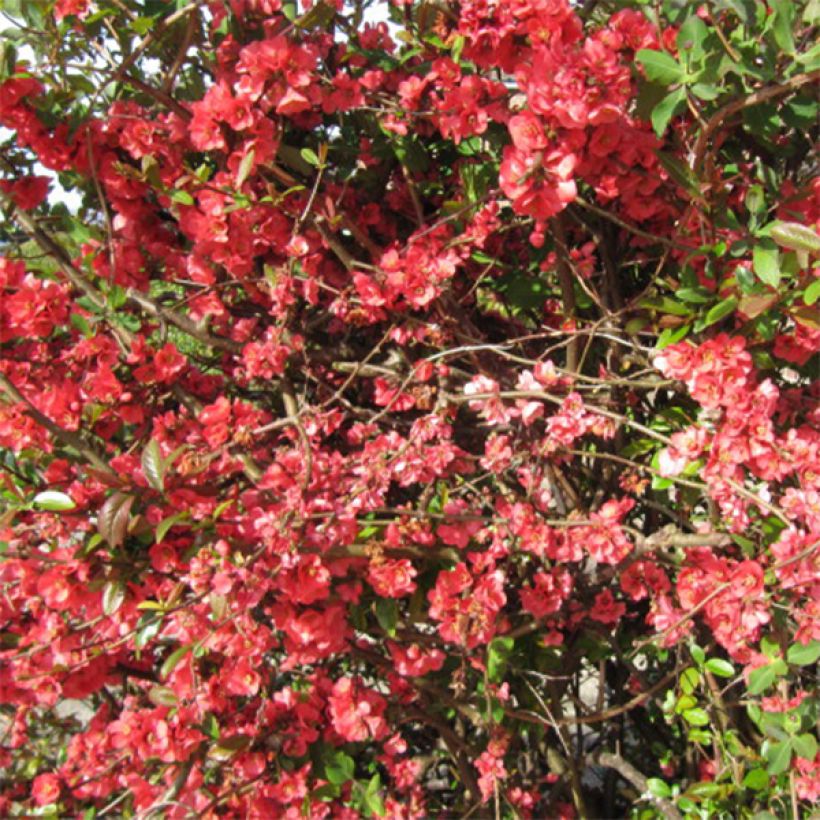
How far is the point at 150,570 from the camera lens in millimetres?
1603

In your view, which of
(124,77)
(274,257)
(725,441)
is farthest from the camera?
(274,257)

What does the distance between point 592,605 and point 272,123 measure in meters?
1.15

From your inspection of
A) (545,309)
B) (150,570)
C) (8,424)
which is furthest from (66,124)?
(545,309)

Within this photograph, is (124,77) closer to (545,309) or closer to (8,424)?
(8,424)

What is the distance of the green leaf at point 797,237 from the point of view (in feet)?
4.20

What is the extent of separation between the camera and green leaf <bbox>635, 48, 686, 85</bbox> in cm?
131

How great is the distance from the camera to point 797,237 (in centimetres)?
129

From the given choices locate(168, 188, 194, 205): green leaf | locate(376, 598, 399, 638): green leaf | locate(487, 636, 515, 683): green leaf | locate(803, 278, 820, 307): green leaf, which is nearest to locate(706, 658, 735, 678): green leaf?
locate(487, 636, 515, 683): green leaf

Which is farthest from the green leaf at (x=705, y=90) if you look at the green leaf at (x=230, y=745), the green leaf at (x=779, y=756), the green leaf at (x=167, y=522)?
the green leaf at (x=230, y=745)

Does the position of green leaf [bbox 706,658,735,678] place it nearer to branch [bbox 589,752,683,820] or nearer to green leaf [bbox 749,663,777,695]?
green leaf [bbox 749,663,777,695]

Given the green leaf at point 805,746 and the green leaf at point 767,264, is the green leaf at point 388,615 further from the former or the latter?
the green leaf at point 767,264

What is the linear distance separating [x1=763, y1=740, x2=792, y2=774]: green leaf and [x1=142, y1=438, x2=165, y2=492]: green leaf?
3.86 feet

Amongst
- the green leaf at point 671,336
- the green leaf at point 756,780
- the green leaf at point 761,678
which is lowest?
the green leaf at point 756,780

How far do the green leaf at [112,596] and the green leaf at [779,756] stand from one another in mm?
1188
